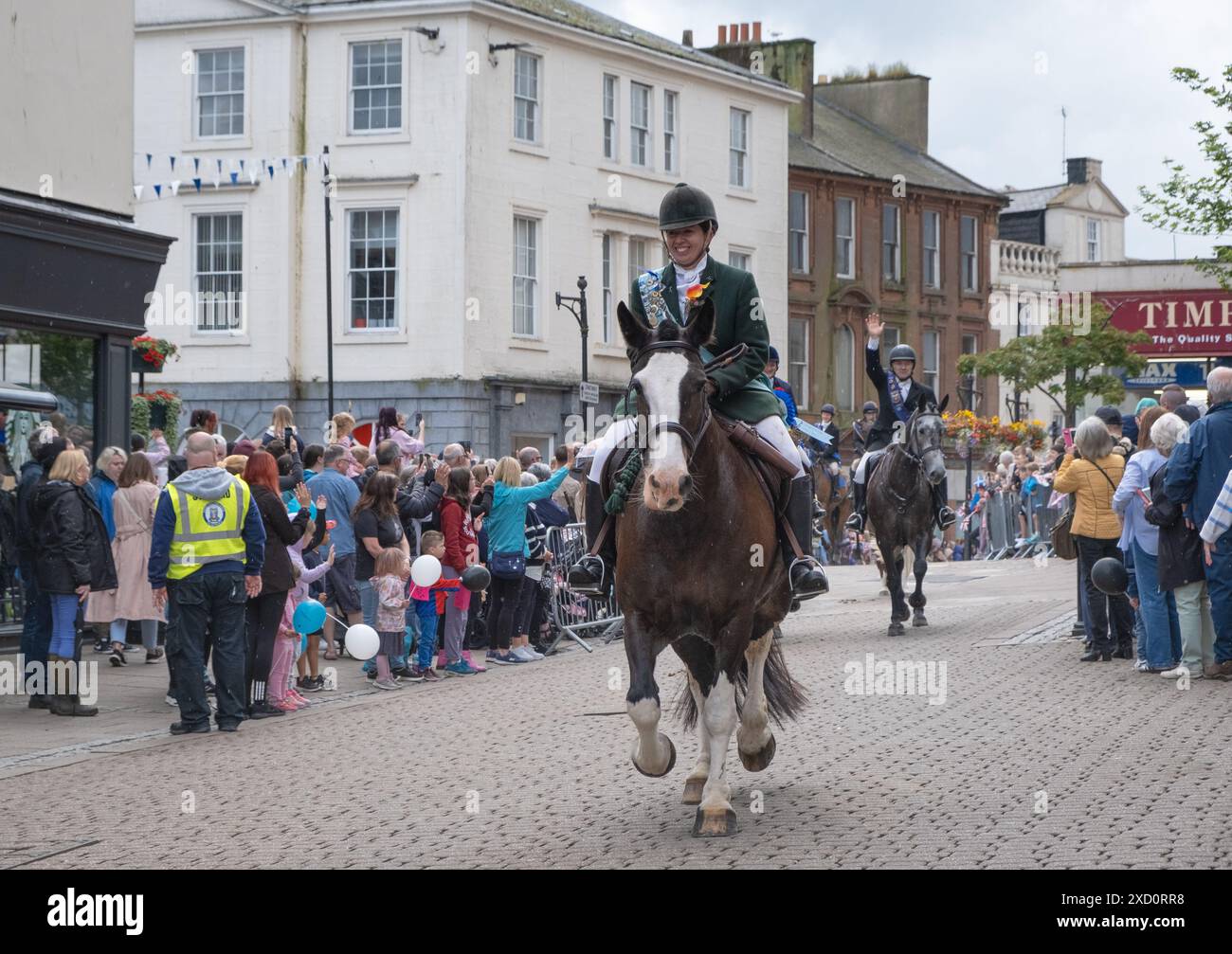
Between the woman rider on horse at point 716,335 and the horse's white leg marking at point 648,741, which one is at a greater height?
the woman rider on horse at point 716,335

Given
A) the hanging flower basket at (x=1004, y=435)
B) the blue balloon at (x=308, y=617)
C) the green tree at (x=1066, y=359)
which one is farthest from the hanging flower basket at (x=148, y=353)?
the green tree at (x=1066, y=359)

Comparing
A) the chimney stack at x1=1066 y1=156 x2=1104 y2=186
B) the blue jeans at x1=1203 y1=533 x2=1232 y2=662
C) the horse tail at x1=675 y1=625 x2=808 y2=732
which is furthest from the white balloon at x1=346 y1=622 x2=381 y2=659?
the chimney stack at x1=1066 y1=156 x2=1104 y2=186

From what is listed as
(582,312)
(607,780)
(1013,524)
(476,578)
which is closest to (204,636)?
(476,578)

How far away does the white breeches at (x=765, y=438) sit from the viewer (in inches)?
364

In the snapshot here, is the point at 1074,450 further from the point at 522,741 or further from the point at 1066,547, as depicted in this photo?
the point at 522,741

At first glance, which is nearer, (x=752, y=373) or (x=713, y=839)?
(x=713, y=839)

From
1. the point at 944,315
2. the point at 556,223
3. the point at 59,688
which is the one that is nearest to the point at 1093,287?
the point at 944,315

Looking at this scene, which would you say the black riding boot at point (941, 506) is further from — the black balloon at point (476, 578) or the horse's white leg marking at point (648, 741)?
the horse's white leg marking at point (648, 741)

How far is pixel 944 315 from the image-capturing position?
5569cm

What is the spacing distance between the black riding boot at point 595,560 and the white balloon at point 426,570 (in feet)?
18.6

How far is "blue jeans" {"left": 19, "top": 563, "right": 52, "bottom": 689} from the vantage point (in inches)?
551

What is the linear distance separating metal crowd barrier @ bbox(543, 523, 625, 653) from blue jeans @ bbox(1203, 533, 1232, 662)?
6.49 metres

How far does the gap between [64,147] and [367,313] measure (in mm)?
19940

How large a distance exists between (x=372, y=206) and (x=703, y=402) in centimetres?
2963
